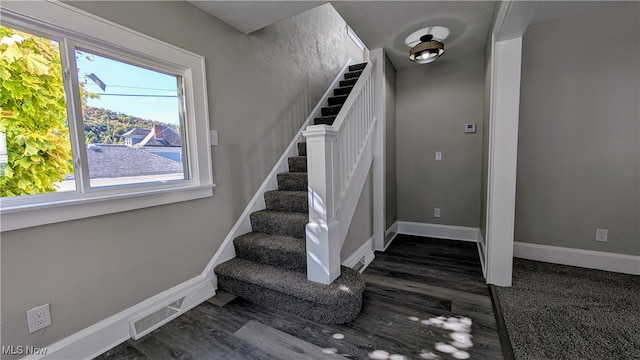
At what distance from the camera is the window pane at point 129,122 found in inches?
61.8

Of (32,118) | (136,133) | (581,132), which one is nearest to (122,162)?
(136,133)

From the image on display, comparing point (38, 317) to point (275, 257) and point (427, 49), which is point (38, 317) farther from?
point (427, 49)

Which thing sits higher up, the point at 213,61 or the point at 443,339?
the point at 213,61

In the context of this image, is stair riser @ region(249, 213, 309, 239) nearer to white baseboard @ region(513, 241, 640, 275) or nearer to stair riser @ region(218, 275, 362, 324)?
stair riser @ region(218, 275, 362, 324)

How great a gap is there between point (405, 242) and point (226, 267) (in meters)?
2.27

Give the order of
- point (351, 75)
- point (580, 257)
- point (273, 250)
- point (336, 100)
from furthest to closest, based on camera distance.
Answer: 1. point (351, 75)
2. point (336, 100)
3. point (580, 257)
4. point (273, 250)

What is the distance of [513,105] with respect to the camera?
203 cm

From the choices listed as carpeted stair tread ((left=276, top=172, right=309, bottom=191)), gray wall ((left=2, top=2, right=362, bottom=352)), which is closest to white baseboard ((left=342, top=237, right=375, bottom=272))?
carpeted stair tread ((left=276, top=172, right=309, bottom=191))

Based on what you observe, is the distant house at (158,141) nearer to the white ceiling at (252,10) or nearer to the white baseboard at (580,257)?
the white ceiling at (252,10)

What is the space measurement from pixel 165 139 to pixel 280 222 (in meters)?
1.14

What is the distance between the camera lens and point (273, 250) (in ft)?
7.04

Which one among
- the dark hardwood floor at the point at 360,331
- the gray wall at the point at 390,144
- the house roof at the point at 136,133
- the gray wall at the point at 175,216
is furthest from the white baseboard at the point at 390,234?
the house roof at the point at 136,133

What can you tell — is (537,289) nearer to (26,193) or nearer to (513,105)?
(513,105)

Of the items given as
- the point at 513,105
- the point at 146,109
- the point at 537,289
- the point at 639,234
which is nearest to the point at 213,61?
the point at 146,109
